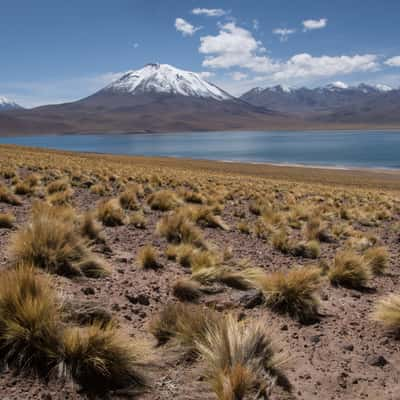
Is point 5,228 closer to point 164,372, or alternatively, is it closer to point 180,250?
point 180,250

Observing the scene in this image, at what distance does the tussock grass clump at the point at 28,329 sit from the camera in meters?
2.53

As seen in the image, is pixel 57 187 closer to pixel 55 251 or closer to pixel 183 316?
pixel 55 251

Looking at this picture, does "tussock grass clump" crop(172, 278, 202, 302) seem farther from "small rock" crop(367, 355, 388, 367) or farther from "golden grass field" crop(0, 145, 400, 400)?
"small rock" crop(367, 355, 388, 367)

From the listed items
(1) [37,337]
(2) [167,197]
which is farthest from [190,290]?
(2) [167,197]

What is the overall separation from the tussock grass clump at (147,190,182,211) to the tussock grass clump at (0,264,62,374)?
6748mm

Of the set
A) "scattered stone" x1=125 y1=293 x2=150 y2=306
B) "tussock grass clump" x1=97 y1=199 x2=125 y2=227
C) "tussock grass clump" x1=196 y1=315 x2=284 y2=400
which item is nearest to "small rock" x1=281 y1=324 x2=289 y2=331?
"tussock grass clump" x1=196 y1=315 x2=284 y2=400

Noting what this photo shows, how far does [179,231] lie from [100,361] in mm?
4398

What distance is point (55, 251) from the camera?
425cm

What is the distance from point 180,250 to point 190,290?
1.41 metres

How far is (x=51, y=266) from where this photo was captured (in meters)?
4.18

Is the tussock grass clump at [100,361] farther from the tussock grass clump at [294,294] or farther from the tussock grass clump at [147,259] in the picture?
the tussock grass clump at [147,259]

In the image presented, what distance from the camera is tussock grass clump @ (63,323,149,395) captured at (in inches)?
98.5

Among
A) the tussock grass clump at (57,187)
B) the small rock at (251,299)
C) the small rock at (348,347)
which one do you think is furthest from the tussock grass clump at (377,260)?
the tussock grass clump at (57,187)

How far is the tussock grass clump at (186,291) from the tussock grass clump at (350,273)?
227cm
